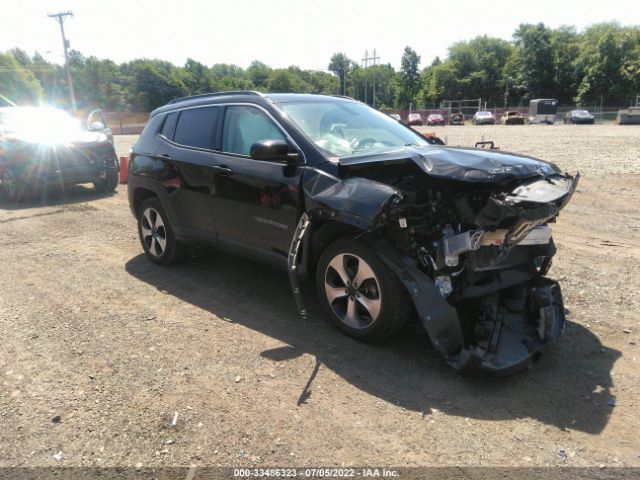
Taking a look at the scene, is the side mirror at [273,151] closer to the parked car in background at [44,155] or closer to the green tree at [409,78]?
the parked car in background at [44,155]

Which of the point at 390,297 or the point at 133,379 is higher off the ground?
the point at 390,297

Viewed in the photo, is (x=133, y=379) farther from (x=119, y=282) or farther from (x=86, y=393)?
(x=119, y=282)

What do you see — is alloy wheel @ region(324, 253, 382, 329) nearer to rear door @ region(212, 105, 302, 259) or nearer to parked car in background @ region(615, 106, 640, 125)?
rear door @ region(212, 105, 302, 259)

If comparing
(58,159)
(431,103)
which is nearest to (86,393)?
(58,159)

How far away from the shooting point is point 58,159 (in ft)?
30.7

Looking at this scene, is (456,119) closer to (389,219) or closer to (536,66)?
(536,66)

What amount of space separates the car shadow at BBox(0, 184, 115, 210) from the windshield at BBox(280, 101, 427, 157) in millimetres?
7088

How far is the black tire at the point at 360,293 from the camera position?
10.9 feet

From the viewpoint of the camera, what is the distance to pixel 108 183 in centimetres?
1040

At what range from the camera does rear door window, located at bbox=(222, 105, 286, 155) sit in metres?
4.16

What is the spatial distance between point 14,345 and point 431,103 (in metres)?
88.1

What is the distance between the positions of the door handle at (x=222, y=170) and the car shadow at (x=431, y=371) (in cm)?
122

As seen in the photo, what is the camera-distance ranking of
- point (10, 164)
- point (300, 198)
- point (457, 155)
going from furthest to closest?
point (10, 164), point (300, 198), point (457, 155)

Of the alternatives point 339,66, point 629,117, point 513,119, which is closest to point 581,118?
point 629,117
